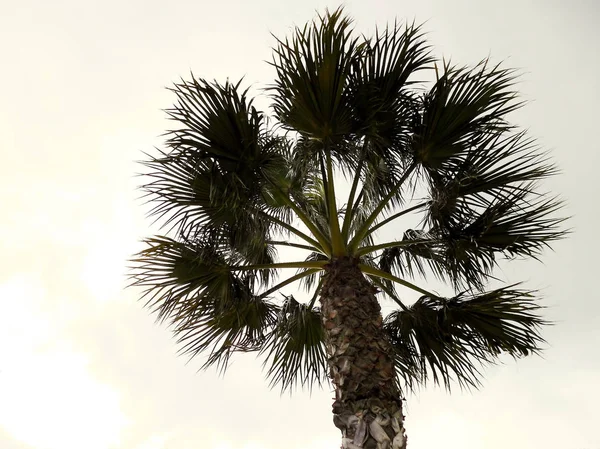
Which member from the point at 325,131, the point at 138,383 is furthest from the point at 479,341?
the point at 138,383

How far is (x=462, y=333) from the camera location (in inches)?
197

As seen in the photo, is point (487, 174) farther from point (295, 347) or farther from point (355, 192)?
point (295, 347)

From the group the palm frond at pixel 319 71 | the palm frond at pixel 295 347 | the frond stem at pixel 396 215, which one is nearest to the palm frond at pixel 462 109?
the frond stem at pixel 396 215

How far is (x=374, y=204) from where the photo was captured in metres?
5.73

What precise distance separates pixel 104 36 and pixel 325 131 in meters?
5.07

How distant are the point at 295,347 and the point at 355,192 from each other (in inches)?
79.5

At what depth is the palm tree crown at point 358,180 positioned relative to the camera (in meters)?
4.42

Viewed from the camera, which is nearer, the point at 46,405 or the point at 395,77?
the point at 395,77

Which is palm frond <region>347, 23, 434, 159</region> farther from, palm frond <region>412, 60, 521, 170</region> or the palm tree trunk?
the palm tree trunk

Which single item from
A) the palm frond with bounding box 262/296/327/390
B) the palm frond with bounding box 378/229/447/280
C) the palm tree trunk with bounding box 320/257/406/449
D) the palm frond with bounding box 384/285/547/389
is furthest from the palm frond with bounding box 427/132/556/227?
the palm frond with bounding box 262/296/327/390

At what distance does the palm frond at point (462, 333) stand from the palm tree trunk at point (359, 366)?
1.04 m

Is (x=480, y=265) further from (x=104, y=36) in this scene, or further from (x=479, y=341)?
(x=104, y=36)

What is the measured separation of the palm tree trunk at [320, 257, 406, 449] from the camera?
11.5 feet

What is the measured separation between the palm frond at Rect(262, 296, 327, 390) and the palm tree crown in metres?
0.39
